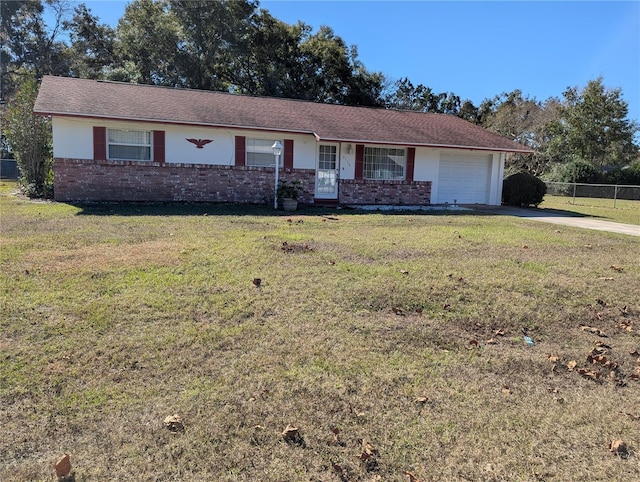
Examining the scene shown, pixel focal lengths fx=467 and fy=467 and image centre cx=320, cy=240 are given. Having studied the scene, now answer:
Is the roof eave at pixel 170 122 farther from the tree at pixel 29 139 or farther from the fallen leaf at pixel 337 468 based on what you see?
the fallen leaf at pixel 337 468

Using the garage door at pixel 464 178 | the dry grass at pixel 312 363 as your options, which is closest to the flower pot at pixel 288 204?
the garage door at pixel 464 178

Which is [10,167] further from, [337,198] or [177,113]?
[337,198]

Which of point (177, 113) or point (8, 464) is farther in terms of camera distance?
point (177, 113)

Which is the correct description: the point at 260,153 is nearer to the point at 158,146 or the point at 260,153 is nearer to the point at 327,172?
the point at 327,172

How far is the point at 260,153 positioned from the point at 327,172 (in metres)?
2.58

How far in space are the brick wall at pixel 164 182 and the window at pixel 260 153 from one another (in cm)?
32

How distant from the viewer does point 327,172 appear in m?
17.3

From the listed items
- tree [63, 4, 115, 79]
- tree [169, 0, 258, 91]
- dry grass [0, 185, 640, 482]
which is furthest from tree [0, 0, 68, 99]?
dry grass [0, 185, 640, 482]

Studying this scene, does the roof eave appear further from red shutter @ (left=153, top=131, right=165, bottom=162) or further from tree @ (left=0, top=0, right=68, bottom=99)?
tree @ (left=0, top=0, right=68, bottom=99)

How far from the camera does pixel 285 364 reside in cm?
390

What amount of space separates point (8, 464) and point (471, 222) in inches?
471

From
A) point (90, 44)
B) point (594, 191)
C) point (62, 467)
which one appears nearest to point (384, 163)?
point (594, 191)

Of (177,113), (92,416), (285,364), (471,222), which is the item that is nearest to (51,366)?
(92,416)

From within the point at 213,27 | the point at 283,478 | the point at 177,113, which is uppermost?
the point at 213,27
